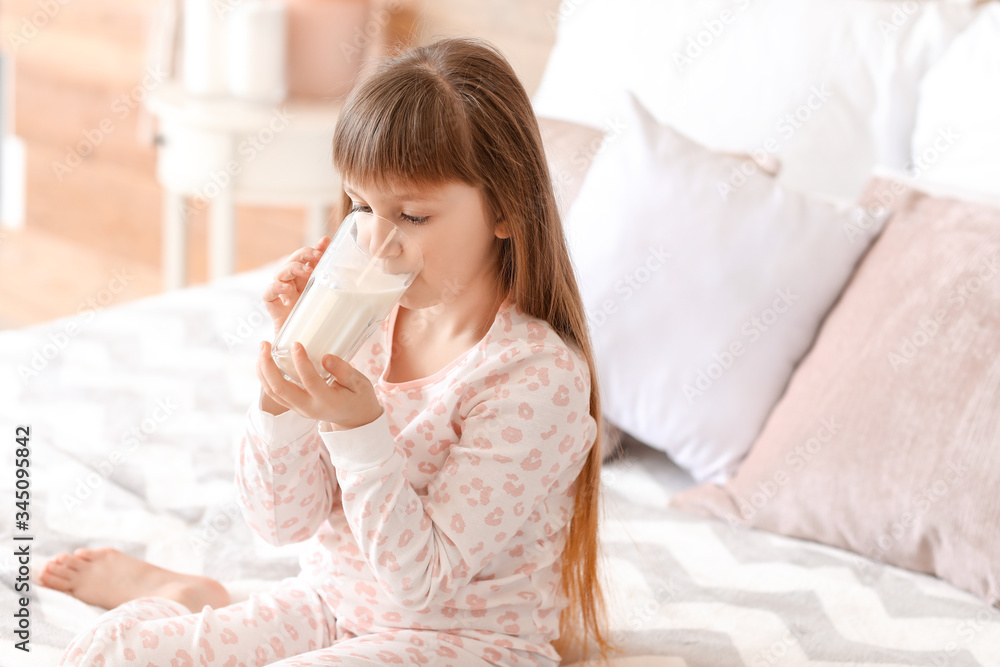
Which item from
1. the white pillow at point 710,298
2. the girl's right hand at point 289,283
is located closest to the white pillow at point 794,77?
the white pillow at point 710,298

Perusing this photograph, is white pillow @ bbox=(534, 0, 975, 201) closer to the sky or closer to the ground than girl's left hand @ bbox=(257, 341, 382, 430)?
closer to the sky

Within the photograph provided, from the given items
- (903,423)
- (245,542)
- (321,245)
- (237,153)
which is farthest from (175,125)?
(903,423)

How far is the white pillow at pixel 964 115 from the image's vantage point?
55.9 inches

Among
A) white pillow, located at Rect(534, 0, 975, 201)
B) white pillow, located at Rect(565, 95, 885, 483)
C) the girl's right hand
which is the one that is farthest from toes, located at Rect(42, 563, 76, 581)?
white pillow, located at Rect(534, 0, 975, 201)

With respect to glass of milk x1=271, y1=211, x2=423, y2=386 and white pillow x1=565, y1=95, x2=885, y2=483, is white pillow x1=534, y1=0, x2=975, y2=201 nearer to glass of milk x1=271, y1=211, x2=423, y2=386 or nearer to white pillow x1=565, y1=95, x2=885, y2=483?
white pillow x1=565, y1=95, x2=885, y2=483

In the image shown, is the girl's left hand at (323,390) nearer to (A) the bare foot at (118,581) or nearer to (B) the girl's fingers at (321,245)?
(B) the girl's fingers at (321,245)

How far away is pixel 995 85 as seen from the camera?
1444 mm

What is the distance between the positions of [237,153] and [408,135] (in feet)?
4.83

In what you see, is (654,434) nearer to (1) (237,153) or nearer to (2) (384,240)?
(2) (384,240)

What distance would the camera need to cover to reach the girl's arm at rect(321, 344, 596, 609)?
82 centimetres

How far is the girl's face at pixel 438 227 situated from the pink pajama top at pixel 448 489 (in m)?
0.07

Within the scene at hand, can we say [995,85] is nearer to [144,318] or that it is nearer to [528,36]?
[528,36]

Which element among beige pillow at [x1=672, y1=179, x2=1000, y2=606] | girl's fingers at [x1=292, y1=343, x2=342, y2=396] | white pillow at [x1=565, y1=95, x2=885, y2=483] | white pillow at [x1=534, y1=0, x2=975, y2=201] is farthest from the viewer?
white pillow at [x1=534, y1=0, x2=975, y2=201]

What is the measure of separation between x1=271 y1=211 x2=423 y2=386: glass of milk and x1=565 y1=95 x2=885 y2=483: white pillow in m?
0.58
